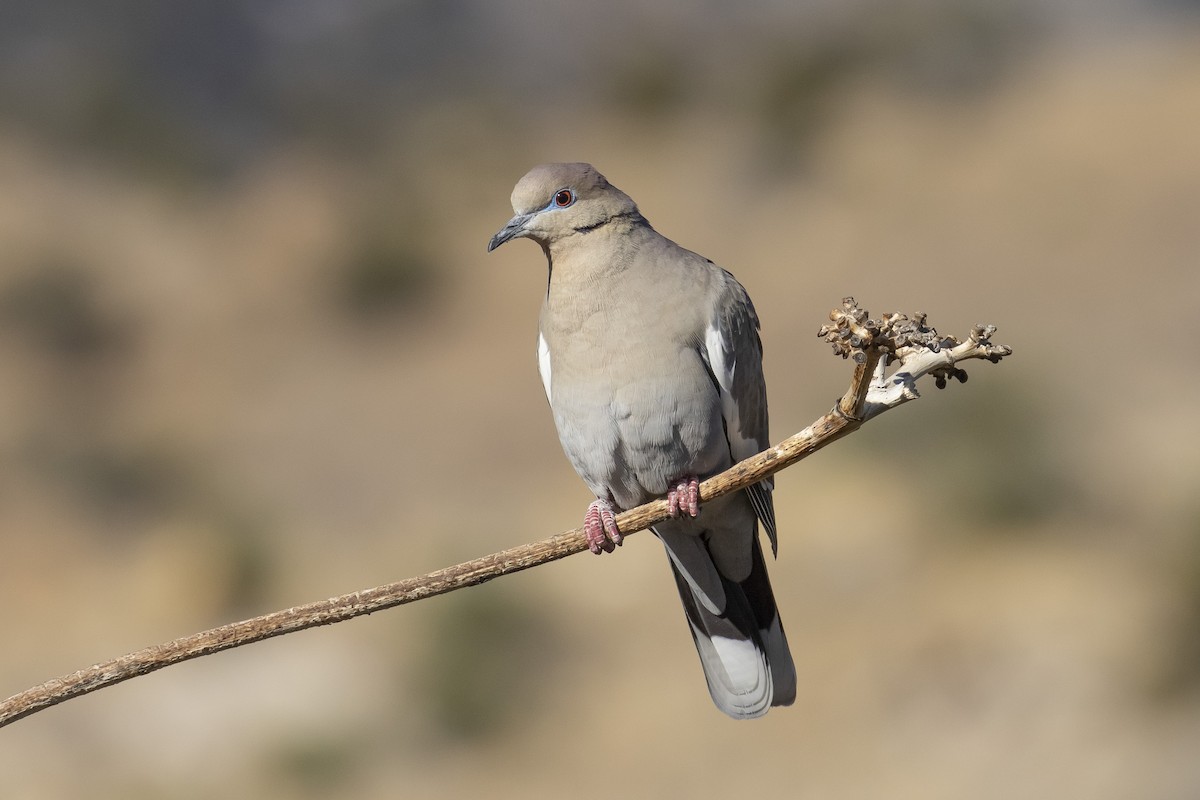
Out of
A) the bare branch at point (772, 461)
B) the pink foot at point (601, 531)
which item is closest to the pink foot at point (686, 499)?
the pink foot at point (601, 531)

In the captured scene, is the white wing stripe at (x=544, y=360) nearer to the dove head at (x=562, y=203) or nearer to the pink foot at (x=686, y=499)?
the dove head at (x=562, y=203)

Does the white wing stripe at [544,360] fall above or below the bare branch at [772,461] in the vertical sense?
above

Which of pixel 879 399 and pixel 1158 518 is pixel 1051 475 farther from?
pixel 879 399

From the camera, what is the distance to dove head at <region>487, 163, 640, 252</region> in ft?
13.0

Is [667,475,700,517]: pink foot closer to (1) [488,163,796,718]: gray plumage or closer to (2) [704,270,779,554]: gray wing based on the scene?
(1) [488,163,796,718]: gray plumage

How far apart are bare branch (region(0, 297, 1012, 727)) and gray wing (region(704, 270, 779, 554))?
3.33ft

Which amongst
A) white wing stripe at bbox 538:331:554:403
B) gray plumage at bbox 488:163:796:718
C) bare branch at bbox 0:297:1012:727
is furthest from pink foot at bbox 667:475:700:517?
bare branch at bbox 0:297:1012:727

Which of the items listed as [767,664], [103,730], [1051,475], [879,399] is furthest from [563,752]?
[879,399]

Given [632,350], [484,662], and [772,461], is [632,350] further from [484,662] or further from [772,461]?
[484,662]

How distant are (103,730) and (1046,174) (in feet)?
47.7

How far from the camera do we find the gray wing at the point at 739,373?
4078mm

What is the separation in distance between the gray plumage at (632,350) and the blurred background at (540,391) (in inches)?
223

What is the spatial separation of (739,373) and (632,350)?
0.39 m

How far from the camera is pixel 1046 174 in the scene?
18875 millimetres
